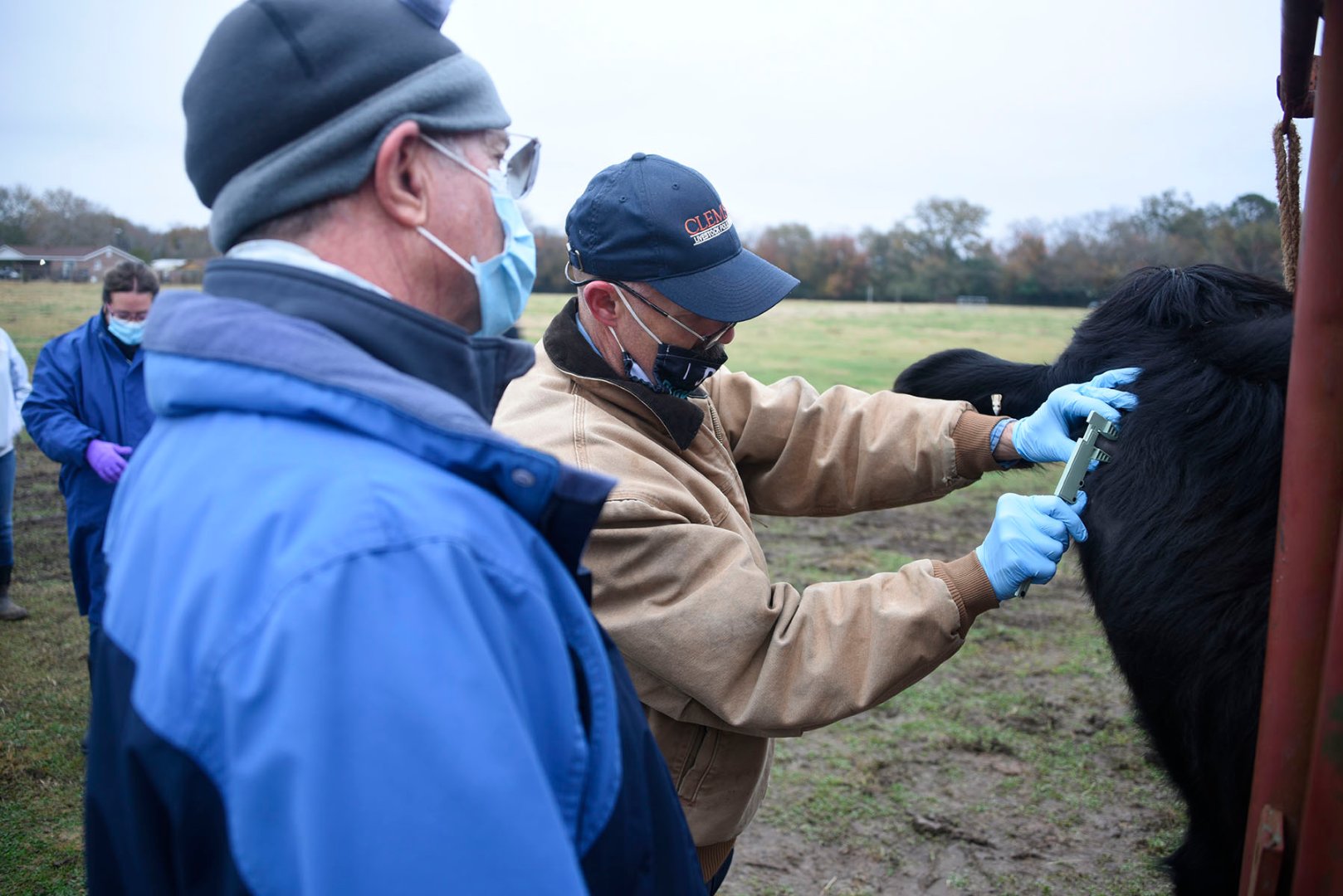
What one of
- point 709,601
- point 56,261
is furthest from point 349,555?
point 56,261

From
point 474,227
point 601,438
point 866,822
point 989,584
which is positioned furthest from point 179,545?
point 866,822

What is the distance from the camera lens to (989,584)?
1.88m

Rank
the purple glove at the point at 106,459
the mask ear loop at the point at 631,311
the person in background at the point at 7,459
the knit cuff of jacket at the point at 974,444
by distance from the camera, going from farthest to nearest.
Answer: the person in background at the point at 7,459, the purple glove at the point at 106,459, the knit cuff of jacket at the point at 974,444, the mask ear loop at the point at 631,311

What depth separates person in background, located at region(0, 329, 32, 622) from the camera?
5758mm

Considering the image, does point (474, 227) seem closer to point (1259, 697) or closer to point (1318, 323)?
point (1318, 323)

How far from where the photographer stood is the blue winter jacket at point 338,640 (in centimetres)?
78

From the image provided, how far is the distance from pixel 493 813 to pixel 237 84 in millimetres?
852

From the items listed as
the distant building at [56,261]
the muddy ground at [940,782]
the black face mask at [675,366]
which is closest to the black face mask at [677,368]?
the black face mask at [675,366]

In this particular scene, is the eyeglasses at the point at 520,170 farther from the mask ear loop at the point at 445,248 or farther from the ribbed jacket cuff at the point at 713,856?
the ribbed jacket cuff at the point at 713,856

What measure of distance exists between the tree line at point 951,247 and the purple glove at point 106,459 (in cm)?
104

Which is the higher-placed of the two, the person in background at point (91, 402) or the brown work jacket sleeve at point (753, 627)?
the brown work jacket sleeve at point (753, 627)

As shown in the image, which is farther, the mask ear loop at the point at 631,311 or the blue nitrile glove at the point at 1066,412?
the mask ear loop at the point at 631,311

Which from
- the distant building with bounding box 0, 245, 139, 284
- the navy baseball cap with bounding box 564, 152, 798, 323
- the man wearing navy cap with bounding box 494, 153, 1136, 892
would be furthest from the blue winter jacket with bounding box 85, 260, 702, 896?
the distant building with bounding box 0, 245, 139, 284

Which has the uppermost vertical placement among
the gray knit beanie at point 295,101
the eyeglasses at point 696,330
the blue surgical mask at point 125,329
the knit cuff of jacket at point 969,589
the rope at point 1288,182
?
the rope at point 1288,182
